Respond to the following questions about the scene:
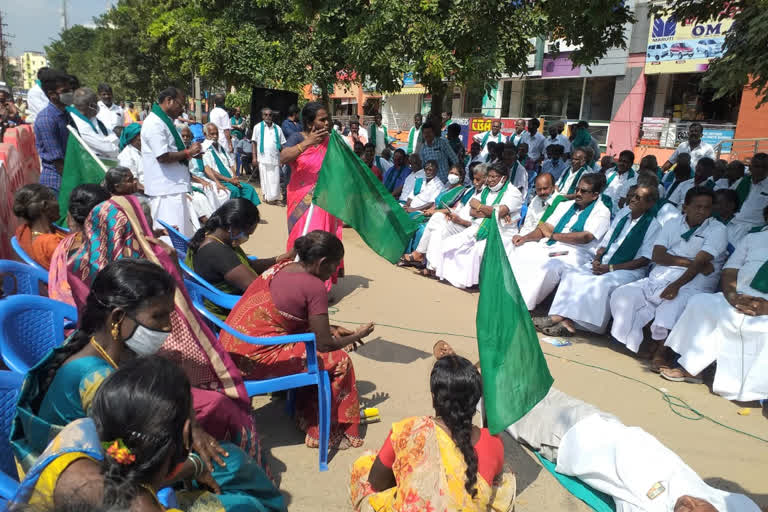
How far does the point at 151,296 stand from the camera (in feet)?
6.59

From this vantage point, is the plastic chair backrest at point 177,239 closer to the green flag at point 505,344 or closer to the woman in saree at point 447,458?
the green flag at point 505,344

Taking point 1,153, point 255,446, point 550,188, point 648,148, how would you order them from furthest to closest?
point 648,148 → point 550,188 → point 1,153 → point 255,446

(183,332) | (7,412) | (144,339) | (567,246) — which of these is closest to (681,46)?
(567,246)

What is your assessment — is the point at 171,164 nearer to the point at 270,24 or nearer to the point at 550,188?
the point at 550,188

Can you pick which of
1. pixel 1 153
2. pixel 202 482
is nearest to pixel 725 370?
pixel 202 482

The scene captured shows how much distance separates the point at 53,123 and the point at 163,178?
45.4 inches

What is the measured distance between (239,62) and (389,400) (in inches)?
423

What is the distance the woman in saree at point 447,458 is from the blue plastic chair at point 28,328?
163cm

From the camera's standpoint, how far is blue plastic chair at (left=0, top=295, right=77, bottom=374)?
233cm

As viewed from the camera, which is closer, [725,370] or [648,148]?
[725,370]

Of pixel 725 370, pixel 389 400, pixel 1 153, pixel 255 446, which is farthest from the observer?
pixel 1 153

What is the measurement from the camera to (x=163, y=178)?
513cm

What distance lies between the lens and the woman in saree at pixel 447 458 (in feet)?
5.99

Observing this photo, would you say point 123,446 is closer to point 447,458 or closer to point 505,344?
point 447,458
